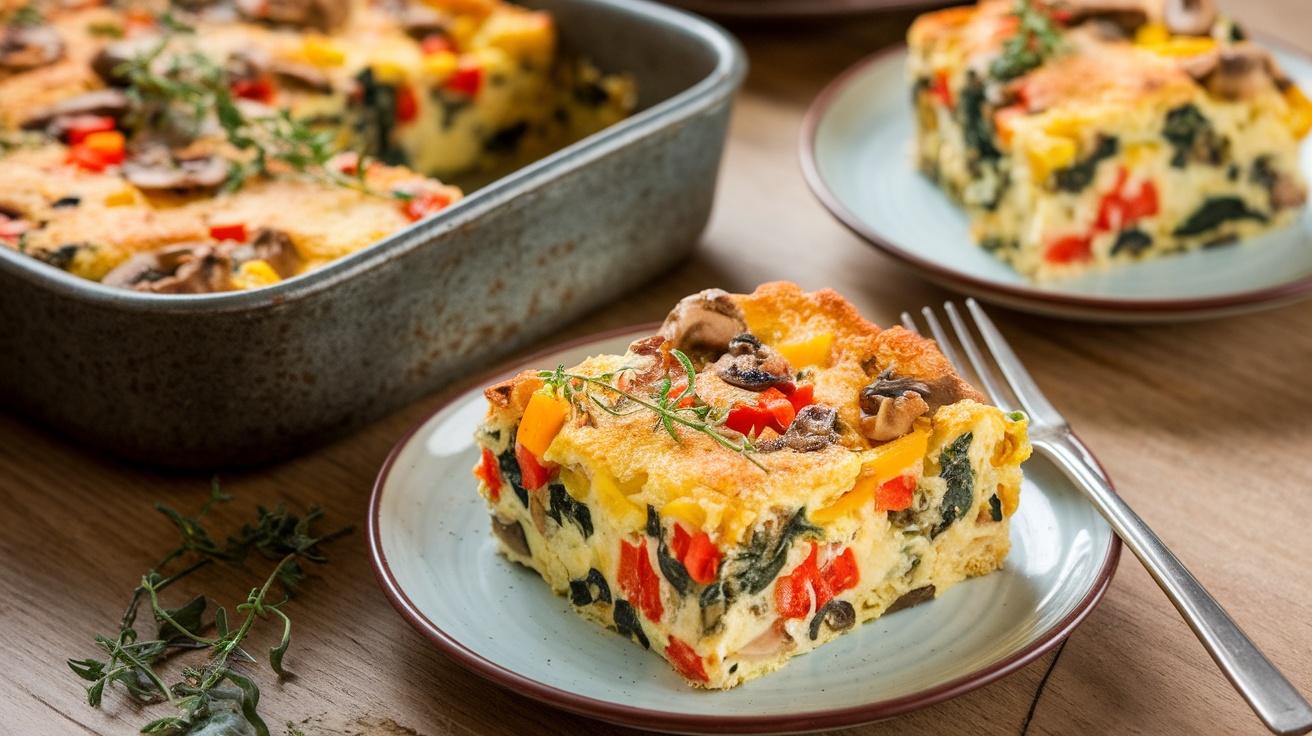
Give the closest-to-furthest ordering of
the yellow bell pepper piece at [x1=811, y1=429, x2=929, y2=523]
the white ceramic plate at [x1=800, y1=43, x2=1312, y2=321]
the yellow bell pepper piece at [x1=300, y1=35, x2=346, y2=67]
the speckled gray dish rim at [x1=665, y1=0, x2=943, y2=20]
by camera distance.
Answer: the yellow bell pepper piece at [x1=811, y1=429, x2=929, y2=523], the white ceramic plate at [x1=800, y1=43, x2=1312, y2=321], the yellow bell pepper piece at [x1=300, y1=35, x2=346, y2=67], the speckled gray dish rim at [x1=665, y1=0, x2=943, y2=20]

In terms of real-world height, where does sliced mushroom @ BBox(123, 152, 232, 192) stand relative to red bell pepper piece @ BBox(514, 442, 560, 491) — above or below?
below

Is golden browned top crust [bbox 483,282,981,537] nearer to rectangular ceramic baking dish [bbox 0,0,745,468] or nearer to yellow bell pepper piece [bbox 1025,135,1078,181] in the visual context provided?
rectangular ceramic baking dish [bbox 0,0,745,468]

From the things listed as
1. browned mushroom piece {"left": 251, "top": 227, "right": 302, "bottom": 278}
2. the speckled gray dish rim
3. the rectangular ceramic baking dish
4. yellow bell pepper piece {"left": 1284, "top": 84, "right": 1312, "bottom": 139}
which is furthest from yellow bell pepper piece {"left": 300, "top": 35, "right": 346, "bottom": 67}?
yellow bell pepper piece {"left": 1284, "top": 84, "right": 1312, "bottom": 139}

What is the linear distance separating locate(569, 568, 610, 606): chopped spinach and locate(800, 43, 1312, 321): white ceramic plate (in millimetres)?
1251

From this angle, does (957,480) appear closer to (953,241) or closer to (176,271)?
(953,241)

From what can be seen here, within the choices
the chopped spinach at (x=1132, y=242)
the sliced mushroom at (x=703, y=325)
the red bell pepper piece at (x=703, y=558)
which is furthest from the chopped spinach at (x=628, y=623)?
the chopped spinach at (x=1132, y=242)

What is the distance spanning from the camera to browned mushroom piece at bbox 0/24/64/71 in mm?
3549

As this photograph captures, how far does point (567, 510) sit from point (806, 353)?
1.69 feet

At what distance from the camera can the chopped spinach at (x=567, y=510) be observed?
2203 millimetres

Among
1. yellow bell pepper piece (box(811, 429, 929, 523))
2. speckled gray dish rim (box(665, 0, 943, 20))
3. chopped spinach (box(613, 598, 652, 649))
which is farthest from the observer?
speckled gray dish rim (box(665, 0, 943, 20))

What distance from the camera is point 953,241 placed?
3.49 meters

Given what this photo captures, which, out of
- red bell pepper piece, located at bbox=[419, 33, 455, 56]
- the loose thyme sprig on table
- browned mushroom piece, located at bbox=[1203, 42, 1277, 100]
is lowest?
the loose thyme sprig on table

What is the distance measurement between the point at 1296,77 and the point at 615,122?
198cm

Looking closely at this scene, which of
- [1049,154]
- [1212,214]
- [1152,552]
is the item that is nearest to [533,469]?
[1152,552]
